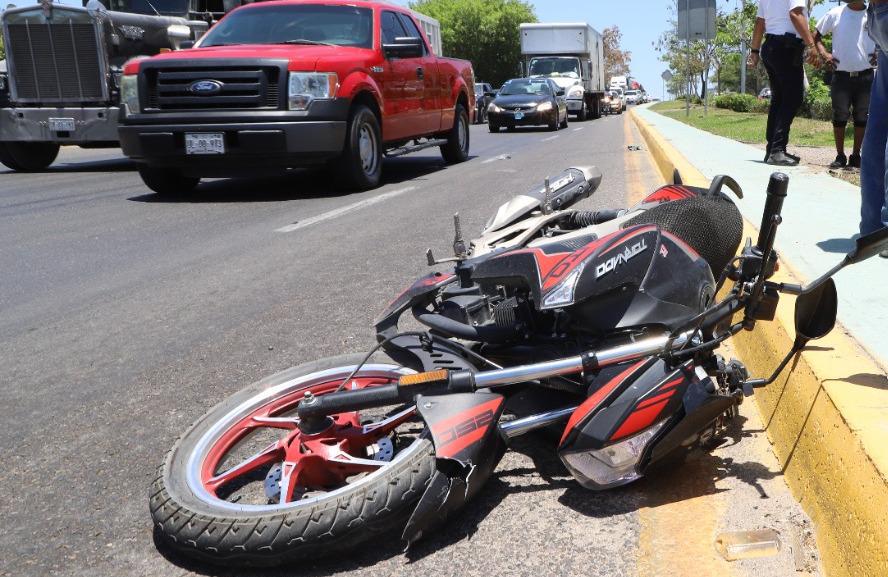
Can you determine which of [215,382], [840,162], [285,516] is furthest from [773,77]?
[285,516]

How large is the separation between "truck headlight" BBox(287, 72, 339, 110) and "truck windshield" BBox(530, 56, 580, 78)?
79.8 feet

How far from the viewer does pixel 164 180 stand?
9250 mm

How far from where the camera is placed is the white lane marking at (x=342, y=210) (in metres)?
6.89

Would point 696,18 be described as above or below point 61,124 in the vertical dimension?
above

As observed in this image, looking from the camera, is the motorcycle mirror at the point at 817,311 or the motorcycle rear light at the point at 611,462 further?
the motorcycle mirror at the point at 817,311

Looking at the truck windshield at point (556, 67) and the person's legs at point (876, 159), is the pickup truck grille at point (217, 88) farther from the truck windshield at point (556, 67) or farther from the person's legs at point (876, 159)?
the truck windshield at point (556, 67)

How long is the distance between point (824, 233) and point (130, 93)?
6654 millimetres

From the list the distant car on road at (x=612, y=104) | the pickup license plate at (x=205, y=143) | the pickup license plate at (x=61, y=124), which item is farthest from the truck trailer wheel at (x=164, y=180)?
the distant car on road at (x=612, y=104)

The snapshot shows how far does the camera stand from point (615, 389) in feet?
7.14

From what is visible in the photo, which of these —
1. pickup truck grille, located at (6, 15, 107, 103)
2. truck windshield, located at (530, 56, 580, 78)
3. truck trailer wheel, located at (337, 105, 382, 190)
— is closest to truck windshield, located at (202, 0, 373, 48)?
truck trailer wheel, located at (337, 105, 382, 190)

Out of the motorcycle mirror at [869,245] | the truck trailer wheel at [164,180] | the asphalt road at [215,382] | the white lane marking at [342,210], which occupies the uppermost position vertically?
the motorcycle mirror at [869,245]

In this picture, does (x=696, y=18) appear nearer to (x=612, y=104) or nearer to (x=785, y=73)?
(x=785, y=73)

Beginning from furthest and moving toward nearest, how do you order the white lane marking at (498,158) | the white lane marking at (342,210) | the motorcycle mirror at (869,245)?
the white lane marking at (498,158) → the white lane marking at (342,210) → the motorcycle mirror at (869,245)

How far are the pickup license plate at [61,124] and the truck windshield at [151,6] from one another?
2498mm
